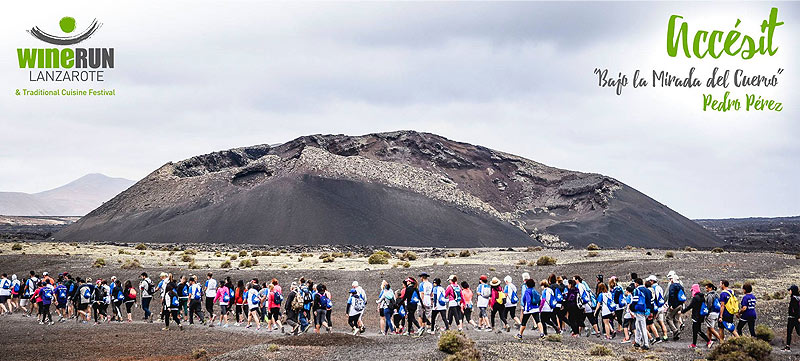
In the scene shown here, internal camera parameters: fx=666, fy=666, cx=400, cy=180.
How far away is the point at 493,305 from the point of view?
18.9 metres

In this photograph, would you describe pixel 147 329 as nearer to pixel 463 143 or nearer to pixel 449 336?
pixel 449 336

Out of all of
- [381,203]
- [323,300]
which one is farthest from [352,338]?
[381,203]

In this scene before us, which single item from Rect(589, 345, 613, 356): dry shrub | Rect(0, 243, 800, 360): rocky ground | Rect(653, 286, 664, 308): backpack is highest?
Rect(653, 286, 664, 308): backpack

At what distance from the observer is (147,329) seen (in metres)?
22.1

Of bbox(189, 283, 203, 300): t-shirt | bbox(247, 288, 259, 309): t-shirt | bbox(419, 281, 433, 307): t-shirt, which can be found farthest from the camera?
bbox(189, 283, 203, 300): t-shirt

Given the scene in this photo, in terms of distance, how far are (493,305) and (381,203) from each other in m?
75.7

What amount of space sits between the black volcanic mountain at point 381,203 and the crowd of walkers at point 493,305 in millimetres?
57213

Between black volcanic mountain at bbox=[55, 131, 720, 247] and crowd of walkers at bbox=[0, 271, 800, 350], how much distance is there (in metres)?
57.2

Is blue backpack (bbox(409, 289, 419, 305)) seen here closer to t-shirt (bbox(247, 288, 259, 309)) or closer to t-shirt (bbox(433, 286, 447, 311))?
t-shirt (bbox(433, 286, 447, 311))

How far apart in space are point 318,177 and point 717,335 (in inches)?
3297

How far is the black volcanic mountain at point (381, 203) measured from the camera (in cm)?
8662

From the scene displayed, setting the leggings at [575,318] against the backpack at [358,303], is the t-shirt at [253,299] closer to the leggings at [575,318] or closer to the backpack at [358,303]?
the backpack at [358,303]

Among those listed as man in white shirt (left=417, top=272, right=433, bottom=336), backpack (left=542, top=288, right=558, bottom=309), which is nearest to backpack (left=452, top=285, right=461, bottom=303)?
man in white shirt (left=417, top=272, right=433, bottom=336)

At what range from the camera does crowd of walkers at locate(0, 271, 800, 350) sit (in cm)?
1612
